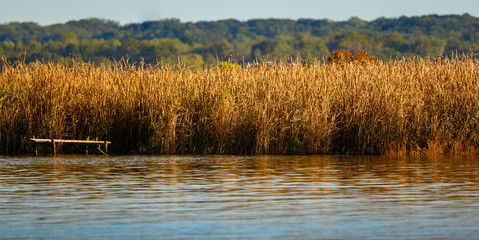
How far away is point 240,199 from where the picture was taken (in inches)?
336

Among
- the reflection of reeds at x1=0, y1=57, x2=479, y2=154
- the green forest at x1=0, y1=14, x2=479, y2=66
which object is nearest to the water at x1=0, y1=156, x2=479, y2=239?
the reflection of reeds at x1=0, y1=57, x2=479, y2=154

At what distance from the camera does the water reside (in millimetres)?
6438

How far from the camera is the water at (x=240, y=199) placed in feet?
21.1

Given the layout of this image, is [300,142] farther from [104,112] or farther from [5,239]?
[5,239]

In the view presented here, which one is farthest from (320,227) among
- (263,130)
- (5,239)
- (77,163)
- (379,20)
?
(379,20)

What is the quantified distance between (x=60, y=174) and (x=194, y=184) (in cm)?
238

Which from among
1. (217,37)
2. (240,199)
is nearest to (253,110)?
(240,199)

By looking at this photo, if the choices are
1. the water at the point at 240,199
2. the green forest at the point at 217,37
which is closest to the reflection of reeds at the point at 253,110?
the water at the point at 240,199

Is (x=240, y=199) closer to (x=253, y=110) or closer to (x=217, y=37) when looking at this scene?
(x=253, y=110)

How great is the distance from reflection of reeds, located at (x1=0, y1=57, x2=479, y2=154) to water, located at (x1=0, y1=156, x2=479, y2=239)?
2.00m

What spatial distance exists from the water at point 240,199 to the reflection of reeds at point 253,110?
78.6 inches

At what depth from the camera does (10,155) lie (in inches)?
617

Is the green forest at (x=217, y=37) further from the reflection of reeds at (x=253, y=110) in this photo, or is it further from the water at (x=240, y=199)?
the water at (x=240, y=199)

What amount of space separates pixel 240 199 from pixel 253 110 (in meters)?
7.64
